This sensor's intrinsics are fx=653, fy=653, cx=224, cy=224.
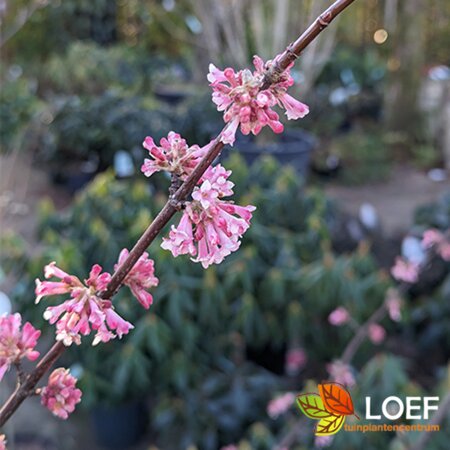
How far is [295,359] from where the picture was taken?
91.1 inches

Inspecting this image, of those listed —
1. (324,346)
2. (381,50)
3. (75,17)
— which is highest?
(381,50)

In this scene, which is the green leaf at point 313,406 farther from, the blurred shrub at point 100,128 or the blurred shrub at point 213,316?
the blurred shrub at point 100,128

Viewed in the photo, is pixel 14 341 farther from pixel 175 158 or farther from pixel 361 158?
pixel 361 158

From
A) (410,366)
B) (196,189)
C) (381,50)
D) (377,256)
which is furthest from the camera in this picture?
(381,50)

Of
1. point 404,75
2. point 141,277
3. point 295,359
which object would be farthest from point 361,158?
point 141,277

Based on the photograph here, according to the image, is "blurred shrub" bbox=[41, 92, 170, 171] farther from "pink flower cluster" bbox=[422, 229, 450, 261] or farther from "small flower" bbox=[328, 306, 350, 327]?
"pink flower cluster" bbox=[422, 229, 450, 261]

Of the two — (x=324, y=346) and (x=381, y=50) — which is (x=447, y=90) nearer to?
(x=381, y=50)

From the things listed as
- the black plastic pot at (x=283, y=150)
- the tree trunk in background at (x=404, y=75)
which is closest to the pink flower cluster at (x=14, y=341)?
the black plastic pot at (x=283, y=150)

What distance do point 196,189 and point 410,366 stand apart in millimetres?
2345

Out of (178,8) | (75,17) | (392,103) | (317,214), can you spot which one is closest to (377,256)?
(317,214)

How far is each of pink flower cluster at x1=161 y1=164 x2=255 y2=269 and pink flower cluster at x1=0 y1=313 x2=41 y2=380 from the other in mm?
167

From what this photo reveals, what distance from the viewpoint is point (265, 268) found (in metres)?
2.27

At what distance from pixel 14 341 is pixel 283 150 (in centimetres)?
371

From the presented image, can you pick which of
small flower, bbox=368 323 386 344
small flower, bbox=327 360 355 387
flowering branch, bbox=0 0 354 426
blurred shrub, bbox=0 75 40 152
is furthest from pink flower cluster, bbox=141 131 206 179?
blurred shrub, bbox=0 75 40 152
